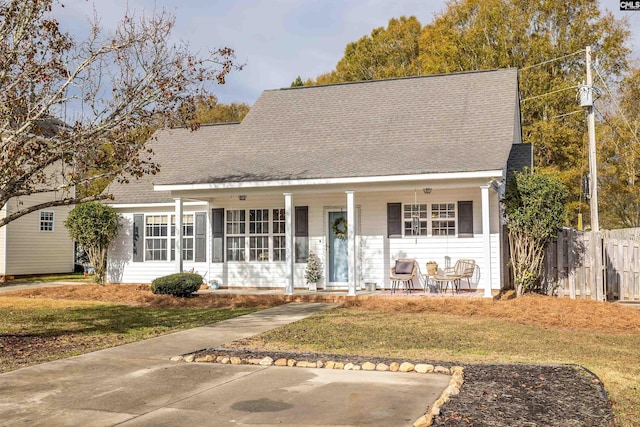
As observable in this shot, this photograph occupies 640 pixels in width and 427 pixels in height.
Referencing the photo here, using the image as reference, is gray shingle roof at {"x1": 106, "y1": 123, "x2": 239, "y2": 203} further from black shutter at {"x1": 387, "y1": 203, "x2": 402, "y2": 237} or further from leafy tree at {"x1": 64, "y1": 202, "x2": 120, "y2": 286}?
black shutter at {"x1": 387, "y1": 203, "x2": 402, "y2": 237}

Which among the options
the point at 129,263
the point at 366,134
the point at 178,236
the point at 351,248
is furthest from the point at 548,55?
the point at 129,263

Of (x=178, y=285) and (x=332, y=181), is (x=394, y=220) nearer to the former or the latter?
(x=332, y=181)

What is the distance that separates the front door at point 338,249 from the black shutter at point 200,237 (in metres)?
3.95

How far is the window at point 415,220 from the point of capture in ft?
50.3

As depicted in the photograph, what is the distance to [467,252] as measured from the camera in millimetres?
14898

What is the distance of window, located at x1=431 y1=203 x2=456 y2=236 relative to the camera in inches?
594

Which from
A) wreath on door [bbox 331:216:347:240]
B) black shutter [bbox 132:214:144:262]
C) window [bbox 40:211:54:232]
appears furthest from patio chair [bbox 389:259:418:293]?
window [bbox 40:211:54:232]

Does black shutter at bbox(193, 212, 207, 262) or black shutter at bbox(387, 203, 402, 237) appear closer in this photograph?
black shutter at bbox(387, 203, 402, 237)

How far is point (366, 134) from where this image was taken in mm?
16391

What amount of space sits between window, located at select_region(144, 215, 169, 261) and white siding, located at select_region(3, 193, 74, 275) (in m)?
7.77

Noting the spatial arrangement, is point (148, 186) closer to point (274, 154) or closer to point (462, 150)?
point (274, 154)

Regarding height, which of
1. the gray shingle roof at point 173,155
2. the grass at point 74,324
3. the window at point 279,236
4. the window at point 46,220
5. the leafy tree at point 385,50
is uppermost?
the leafy tree at point 385,50

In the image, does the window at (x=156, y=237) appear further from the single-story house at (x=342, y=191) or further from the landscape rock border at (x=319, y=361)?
the landscape rock border at (x=319, y=361)

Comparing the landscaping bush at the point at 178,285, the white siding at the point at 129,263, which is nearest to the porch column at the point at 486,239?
the landscaping bush at the point at 178,285
